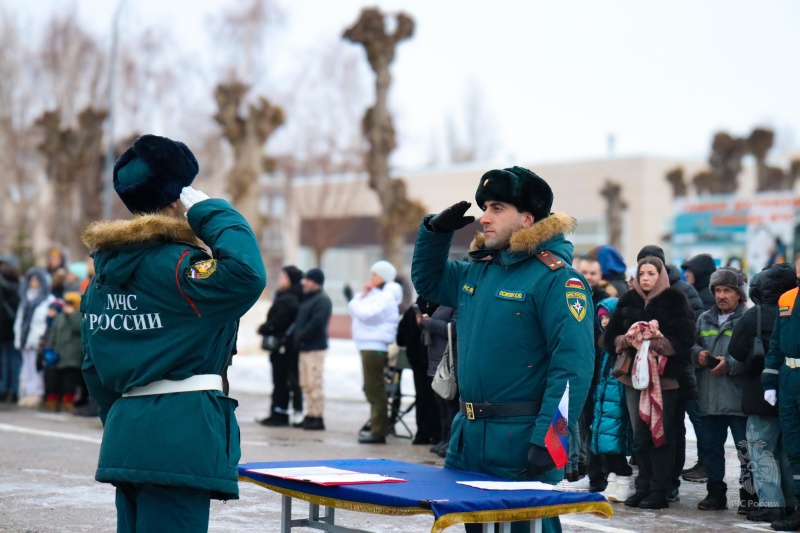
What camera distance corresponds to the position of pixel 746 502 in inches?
355

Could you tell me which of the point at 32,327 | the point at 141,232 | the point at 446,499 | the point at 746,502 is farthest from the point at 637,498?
the point at 32,327

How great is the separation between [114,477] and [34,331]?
1285cm

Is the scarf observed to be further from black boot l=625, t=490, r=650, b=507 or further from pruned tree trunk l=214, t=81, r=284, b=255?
pruned tree trunk l=214, t=81, r=284, b=255

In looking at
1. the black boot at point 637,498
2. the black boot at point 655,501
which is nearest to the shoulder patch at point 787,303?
the black boot at point 655,501

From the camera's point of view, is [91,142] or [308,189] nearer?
[91,142]

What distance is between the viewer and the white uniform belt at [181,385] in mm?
4316

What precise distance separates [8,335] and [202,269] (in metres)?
13.8

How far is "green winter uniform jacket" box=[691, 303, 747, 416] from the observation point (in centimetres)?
917

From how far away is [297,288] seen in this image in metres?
15.1

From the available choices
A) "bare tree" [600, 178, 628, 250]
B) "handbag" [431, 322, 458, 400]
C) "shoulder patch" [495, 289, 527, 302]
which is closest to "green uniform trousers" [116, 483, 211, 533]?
"shoulder patch" [495, 289, 527, 302]

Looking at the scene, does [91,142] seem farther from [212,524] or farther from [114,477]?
[114,477]

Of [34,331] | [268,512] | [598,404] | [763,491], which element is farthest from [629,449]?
[34,331]

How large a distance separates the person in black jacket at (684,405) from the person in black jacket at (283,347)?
551 centimetres

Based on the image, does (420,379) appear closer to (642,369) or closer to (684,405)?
(684,405)
